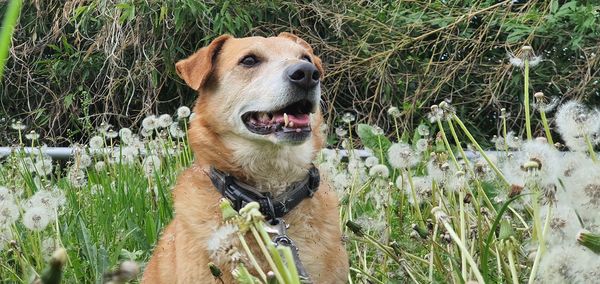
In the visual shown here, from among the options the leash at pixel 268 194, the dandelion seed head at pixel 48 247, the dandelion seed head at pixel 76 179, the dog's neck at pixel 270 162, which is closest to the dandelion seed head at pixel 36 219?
the dandelion seed head at pixel 48 247

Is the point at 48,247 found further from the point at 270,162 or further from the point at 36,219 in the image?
the point at 270,162

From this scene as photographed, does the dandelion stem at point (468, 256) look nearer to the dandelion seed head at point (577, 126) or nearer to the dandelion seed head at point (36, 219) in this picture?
the dandelion seed head at point (577, 126)

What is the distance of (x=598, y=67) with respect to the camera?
5938 mm

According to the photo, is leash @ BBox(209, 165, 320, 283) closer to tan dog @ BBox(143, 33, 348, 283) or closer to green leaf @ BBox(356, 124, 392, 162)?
tan dog @ BBox(143, 33, 348, 283)

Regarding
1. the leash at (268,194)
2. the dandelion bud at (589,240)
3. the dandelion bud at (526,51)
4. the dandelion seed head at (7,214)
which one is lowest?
the leash at (268,194)

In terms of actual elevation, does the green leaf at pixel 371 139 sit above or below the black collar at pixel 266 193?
below

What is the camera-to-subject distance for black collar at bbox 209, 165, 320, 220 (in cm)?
256

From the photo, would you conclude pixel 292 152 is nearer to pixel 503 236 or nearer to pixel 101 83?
pixel 503 236

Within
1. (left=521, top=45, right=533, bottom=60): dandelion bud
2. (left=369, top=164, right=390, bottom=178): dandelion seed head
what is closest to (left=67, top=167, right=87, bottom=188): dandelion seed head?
(left=369, top=164, right=390, bottom=178): dandelion seed head

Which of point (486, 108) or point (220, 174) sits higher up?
point (220, 174)

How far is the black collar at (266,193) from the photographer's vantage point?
2.56 meters

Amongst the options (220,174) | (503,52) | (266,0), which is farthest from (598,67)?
(220,174)

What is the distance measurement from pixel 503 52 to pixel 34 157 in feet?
14.1

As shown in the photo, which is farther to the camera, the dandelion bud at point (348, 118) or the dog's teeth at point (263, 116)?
the dandelion bud at point (348, 118)
